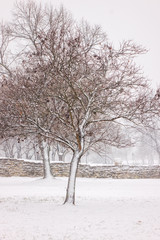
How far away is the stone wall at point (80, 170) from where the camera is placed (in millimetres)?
22438

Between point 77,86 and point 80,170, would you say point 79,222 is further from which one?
point 80,170

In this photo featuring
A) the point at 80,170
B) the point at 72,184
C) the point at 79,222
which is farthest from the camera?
the point at 80,170

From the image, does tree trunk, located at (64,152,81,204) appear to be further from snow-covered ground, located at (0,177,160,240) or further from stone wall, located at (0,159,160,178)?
stone wall, located at (0,159,160,178)

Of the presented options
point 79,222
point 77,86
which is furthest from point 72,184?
point 77,86

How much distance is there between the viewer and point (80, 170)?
23.2 m

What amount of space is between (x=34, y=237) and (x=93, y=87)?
5769 millimetres

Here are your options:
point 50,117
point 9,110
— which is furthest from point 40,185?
point 9,110

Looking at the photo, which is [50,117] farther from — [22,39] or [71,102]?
[22,39]

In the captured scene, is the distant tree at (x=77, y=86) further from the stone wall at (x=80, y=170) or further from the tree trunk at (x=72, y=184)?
the stone wall at (x=80, y=170)

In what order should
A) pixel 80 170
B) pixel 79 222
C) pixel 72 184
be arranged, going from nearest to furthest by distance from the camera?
pixel 79 222 < pixel 72 184 < pixel 80 170

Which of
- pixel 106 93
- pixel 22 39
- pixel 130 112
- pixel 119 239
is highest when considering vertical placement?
pixel 22 39

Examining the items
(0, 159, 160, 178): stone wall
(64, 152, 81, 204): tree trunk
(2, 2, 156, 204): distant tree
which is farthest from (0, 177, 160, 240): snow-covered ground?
(0, 159, 160, 178): stone wall

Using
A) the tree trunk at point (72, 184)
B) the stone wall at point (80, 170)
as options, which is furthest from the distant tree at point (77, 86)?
the stone wall at point (80, 170)

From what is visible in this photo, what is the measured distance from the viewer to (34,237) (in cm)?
580
